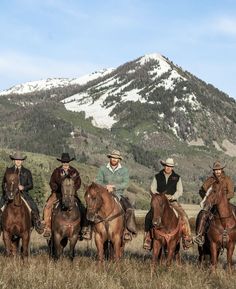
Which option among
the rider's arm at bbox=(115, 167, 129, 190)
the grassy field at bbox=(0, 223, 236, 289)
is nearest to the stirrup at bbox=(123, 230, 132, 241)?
the grassy field at bbox=(0, 223, 236, 289)

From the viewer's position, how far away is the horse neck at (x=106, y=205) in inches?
551

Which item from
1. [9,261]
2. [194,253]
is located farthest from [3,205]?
[194,253]

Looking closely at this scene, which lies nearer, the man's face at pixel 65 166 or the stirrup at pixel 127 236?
the stirrup at pixel 127 236

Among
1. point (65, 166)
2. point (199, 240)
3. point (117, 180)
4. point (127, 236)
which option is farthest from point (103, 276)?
point (65, 166)

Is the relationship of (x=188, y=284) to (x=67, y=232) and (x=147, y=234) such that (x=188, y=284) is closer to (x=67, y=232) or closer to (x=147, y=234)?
(x=147, y=234)

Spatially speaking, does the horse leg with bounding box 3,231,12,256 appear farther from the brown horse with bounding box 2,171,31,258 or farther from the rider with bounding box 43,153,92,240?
the rider with bounding box 43,153,92,240

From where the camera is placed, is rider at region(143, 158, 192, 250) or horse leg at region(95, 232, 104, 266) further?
rider at region(143, 158, 192, 250)

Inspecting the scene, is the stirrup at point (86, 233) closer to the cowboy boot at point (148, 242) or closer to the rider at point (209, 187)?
the cowboy boot at point (148, 242)

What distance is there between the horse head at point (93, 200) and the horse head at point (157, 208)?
1.40 metres

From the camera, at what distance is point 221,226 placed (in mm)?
13875

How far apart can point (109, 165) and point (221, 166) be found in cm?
312

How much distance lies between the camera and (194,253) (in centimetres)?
2208

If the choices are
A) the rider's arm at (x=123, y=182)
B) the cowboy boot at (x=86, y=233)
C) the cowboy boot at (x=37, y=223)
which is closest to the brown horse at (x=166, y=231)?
the rider's arm at (x=123, y=182)

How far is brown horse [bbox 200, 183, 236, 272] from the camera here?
1370 cm
